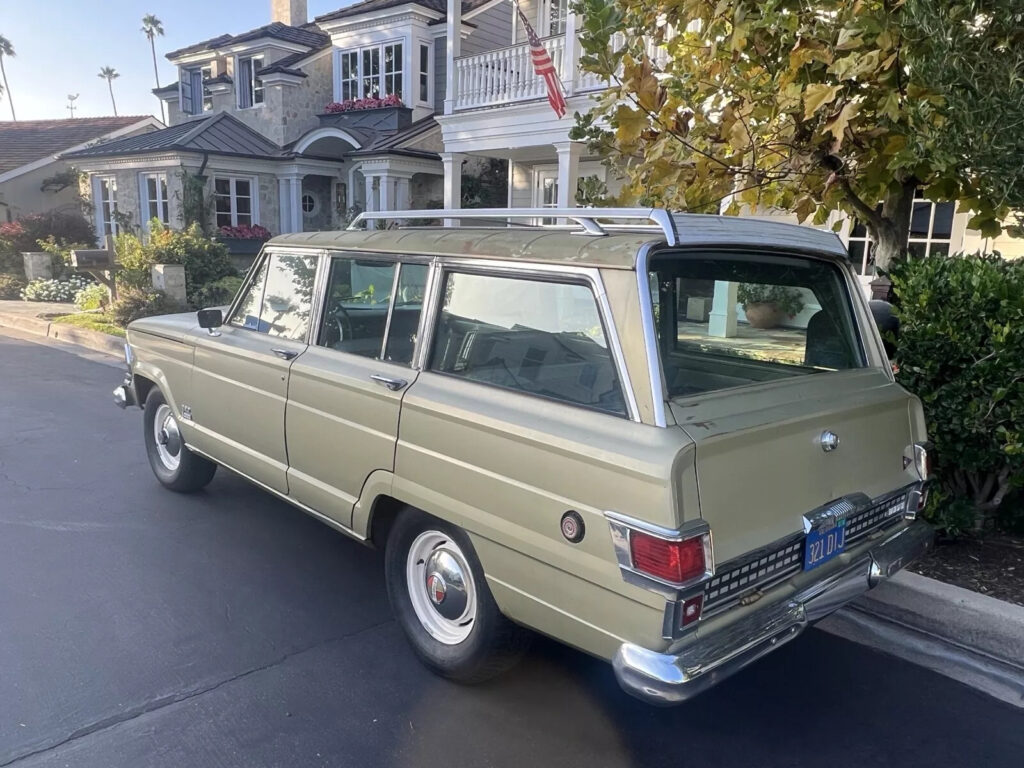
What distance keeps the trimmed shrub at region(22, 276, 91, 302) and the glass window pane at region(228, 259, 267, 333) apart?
15.2 metres

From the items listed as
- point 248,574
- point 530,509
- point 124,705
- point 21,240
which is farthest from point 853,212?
point 21,240

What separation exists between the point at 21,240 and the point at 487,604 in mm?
22942

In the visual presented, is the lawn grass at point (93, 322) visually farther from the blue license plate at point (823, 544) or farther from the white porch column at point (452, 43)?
the blue license plate at point (823, 544)

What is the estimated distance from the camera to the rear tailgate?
8.38 feet

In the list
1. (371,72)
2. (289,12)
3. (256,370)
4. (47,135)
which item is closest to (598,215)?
(256,370)

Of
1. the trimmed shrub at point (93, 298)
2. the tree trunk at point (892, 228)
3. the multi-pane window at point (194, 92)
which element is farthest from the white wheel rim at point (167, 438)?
the multi-pane window at point (194, 92)

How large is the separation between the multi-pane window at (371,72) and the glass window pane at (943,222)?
1443 centimetres

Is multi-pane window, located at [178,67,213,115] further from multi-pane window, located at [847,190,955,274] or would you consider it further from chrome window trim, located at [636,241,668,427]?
chrome window trim, located at [636,241,668,427]

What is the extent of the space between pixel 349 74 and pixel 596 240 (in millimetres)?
A: 20811

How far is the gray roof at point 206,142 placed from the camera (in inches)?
816

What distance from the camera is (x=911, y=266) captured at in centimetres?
429

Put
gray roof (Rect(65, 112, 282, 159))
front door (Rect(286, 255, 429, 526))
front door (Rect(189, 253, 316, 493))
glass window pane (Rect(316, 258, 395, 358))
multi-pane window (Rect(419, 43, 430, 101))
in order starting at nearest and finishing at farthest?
front door (Rect(286, 255, 429, 526)), glass window pane (Rect(316, 258, 395, 358)), front door (Rect(189, 253, 316, 493)), multi-pane window (Rect(419, 43, 430, 101)), gray roof (Rect(65, 112, 282, 159))

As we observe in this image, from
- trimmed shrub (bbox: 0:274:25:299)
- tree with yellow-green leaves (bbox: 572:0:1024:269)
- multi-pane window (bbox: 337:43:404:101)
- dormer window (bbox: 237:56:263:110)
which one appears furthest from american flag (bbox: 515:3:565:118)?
dormer window (bbox: 237:56:263:110)

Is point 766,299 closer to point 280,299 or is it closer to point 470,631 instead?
point 470,631
